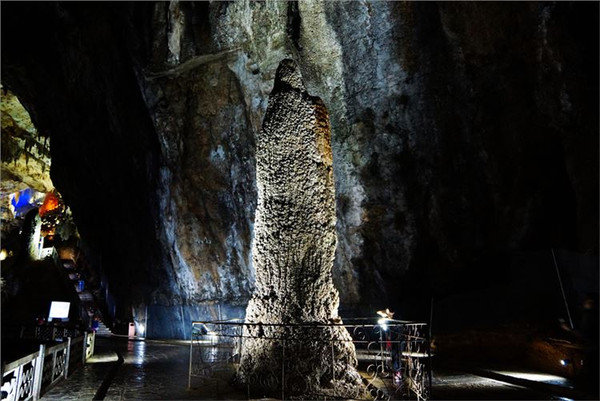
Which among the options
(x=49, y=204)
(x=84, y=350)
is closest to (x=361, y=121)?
(x=84, y=350)

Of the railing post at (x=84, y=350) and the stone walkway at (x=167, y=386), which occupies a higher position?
the railing post at (x=84, y=350)

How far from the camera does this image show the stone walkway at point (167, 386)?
6335 mm

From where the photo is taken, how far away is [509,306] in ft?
34.1

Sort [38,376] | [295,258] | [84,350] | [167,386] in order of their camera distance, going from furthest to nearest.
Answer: [84,350] < [167,386] < [295,258] < [38,376]

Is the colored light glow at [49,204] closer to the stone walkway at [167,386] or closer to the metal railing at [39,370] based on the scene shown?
the stone walkway at [167,386]

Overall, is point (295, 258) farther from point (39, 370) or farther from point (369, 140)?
point (369, 140)

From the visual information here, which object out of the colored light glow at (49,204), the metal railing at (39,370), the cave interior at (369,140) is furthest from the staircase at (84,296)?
the metal railing at (39,370)

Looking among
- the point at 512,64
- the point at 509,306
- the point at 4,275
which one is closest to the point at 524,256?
Answer: the point at 509,306

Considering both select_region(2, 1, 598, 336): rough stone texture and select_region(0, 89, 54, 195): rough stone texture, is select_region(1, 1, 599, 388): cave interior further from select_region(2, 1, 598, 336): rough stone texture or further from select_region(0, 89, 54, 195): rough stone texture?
select_region(0, 89, 54, 195): rough stone texture

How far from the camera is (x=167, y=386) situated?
7078mm

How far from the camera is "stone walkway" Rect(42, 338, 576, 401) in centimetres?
633

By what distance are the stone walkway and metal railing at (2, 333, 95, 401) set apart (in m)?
0.20

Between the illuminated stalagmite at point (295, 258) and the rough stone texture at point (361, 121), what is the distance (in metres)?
4.62

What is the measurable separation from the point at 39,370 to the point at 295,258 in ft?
12.5
